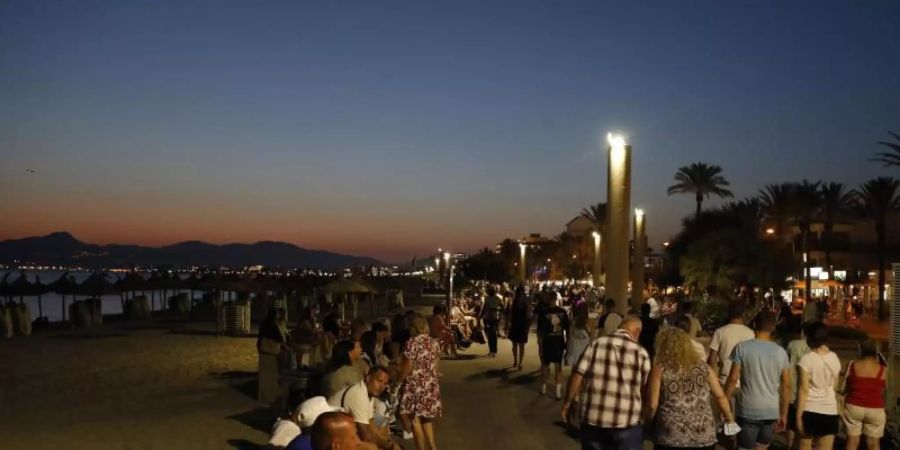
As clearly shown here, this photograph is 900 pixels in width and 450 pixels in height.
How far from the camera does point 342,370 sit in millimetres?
7223

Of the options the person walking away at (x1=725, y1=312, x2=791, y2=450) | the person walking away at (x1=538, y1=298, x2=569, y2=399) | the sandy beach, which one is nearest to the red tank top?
the person walking away at (x1=725, y1=312, x2=791, y2=450)

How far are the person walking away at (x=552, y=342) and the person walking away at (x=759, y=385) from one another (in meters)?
5.72

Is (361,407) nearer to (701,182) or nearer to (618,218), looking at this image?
(618,218)

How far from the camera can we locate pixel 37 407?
1231cm

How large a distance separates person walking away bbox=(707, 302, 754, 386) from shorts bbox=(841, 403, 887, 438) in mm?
1099

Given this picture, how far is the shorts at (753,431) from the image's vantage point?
7.05 m

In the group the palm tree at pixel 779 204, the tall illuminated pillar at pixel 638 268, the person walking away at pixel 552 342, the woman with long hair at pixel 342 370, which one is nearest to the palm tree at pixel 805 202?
the palm tree at pixel 779 204

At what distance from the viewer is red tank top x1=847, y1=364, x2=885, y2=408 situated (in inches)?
300

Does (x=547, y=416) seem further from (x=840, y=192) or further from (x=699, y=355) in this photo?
(x=840, y=192)

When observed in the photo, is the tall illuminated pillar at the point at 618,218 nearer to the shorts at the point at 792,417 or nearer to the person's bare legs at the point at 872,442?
the shorts at the point at 792,417

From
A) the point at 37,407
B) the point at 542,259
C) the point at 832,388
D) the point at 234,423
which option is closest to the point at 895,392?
the point at 832,388

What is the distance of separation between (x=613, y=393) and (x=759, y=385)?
1.67 m

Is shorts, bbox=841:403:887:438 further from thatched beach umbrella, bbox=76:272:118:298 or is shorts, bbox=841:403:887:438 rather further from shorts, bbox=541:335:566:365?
thatched beach umbrella, bbox=76:272:118:298

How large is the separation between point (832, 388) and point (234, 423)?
6.91 metres
